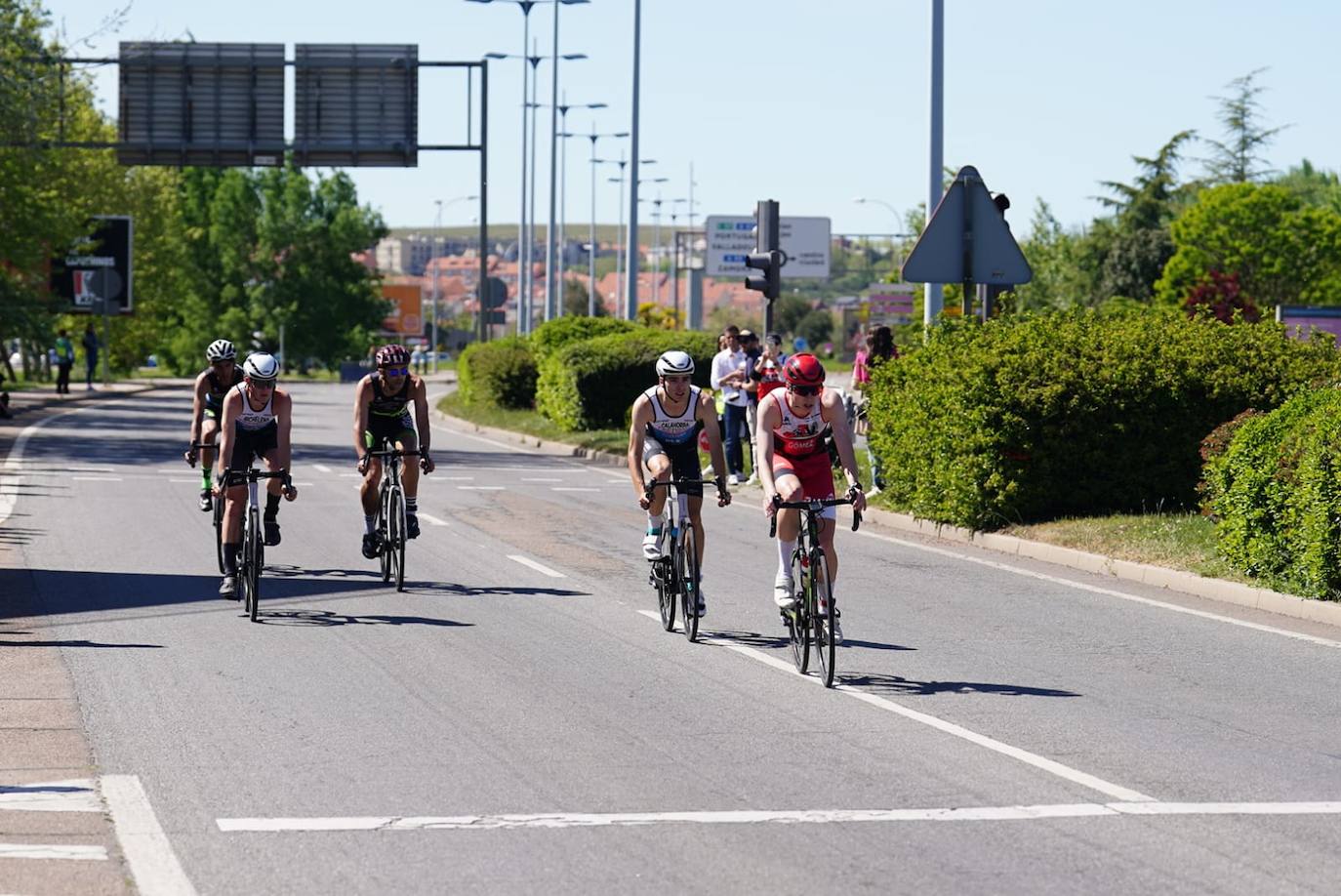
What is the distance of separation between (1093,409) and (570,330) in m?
27.8

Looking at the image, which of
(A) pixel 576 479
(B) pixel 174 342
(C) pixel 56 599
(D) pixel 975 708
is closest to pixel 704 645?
(D) pixel 975 708

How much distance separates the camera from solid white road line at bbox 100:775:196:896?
21.1 feet

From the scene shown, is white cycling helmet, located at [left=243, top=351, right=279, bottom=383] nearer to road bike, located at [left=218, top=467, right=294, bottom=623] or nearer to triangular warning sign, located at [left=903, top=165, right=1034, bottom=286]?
road bike, located at [left=218, top=467, right=294, bottom=623]

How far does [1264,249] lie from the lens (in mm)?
83062

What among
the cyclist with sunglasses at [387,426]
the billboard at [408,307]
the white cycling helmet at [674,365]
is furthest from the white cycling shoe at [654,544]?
the billboard at [408,307]

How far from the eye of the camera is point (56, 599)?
1381 cm

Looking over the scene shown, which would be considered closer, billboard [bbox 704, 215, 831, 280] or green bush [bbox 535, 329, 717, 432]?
green bush [bbox 535, 329, 717, 432]

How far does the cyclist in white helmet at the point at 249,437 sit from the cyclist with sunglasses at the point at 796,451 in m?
3.99

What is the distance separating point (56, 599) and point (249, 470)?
1.58 metres

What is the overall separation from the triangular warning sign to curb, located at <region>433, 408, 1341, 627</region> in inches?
93.3

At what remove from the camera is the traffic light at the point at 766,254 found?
74.0 ft

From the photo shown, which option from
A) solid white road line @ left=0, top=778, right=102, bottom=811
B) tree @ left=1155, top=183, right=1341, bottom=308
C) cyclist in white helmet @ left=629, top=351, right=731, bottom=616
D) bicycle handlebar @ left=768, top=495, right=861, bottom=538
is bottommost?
solid white road line @ left=0, top=778, right=102, bottom=811

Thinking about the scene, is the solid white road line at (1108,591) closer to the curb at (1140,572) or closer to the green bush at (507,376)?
the curb at (1140,572)

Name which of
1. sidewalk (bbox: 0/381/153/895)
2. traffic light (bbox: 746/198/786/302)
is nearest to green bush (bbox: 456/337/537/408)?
traffic light (bbox: 746/198/786/302)
